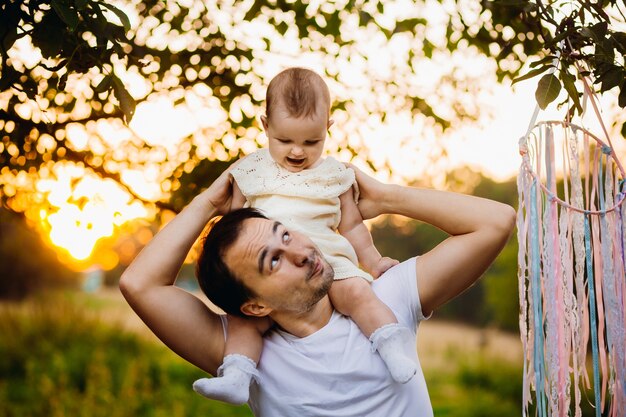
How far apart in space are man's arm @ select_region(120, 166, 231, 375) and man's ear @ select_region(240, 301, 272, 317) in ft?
0.31

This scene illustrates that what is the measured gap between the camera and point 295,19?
3.23 meters

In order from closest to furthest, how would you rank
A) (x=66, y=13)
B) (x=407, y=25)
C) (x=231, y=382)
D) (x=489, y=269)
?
(x=66, y=13)
(x=231, y=382)
(x=407, y=25)
(x=489, y=269)

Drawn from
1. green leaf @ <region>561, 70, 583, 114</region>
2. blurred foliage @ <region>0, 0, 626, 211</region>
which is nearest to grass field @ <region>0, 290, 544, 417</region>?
blurred foliage @ <region>0, 0, 626, 211</region>

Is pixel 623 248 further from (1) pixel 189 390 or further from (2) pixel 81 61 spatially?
(1) pixel 189 390

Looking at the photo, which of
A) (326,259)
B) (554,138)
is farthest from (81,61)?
(554,138)

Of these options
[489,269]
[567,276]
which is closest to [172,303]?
[567,276]

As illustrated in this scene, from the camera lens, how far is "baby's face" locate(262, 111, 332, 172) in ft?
5.82

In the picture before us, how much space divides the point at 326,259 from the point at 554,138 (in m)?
0.65

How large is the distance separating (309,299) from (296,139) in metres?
0.42

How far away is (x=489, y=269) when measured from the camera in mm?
10641

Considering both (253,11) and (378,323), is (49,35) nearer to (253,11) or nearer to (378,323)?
(378,323)

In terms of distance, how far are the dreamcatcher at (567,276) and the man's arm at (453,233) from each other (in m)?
0.07

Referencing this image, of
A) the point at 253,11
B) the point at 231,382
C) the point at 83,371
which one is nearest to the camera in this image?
the point at 231,382

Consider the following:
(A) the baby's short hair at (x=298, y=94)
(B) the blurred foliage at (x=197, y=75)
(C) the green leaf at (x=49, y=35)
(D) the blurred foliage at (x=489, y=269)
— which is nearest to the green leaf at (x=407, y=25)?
(B) the blurred foliage at (x=197, y=75)
